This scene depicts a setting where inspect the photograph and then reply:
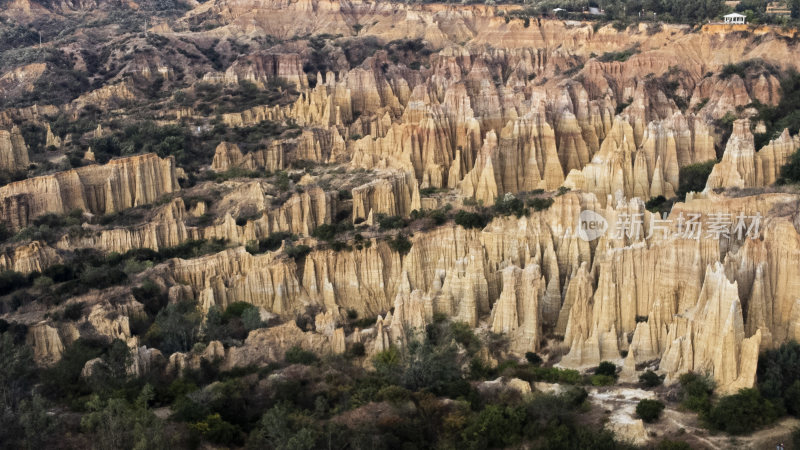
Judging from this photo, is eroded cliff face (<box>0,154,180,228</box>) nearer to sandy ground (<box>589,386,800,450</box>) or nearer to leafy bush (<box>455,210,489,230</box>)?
leafy bush (<box>455,210,489,230</box>)

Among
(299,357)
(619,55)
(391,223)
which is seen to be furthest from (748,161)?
(619,55)

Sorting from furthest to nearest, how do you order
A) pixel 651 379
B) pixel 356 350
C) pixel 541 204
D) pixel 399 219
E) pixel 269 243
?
pixel 269 243 → pixel 399 219 → pixel 541 204 → pixel 356 350 → pixel 651 379

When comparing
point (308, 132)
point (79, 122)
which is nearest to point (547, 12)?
point (308, 132)

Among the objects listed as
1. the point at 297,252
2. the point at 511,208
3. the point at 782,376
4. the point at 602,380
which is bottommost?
the point at 602,380

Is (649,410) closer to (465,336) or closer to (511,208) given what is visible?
(465,336)

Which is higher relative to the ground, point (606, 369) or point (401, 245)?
point (401, 245)

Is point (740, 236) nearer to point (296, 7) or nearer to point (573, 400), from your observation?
point (573, 400)
